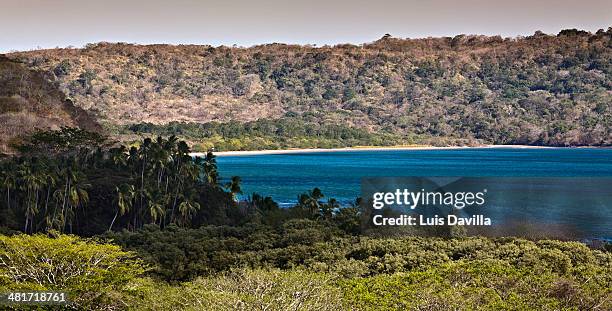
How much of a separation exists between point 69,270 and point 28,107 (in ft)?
274

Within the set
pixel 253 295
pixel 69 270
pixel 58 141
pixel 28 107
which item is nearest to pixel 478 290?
pixel 253 295

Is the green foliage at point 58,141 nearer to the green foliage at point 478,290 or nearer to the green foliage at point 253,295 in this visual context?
the green foliage at point 253,295

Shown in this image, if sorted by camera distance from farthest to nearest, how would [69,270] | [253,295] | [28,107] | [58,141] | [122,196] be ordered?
[28,107]
[58,141]
[122,196]
[69,270]
[253,295]

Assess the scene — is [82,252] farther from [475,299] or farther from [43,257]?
[475,299]

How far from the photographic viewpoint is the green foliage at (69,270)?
1550 inches

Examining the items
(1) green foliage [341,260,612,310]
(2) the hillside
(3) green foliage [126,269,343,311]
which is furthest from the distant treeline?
(3) green foliage [126,269,343,311]

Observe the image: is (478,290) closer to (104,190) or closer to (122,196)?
(122,196)

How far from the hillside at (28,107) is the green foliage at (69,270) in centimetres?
6440

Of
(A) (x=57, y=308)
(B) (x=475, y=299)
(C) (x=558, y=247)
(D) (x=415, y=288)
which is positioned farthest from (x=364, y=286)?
(C) (x=558, y=247)

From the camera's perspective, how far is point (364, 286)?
128 ft

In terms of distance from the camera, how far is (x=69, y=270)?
4097cm

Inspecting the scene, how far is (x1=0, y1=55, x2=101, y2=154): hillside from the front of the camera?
356 feet


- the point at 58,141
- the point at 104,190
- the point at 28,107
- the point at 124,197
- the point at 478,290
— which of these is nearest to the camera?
the point at 478,290

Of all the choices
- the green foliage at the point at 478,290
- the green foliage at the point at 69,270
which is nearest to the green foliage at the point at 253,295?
the green foliage at the point at 69,270
